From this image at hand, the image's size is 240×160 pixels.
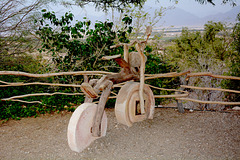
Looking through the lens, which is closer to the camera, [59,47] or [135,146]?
[135,146]

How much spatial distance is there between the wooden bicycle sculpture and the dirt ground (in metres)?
0.37

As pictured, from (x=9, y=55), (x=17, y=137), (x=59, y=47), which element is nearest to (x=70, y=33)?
(x=59, y=47)

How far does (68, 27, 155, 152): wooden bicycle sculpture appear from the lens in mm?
2082

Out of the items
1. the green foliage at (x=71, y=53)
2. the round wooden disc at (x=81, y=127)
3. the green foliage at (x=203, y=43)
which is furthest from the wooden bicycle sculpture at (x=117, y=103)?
the green foliage at (x=203, y=43)

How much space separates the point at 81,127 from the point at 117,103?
0.53m

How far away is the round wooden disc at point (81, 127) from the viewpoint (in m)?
2.04

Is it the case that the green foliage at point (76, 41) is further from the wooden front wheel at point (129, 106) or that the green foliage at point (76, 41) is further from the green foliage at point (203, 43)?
the green foliage at point (203, 43)

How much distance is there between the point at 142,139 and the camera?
9.06 ft

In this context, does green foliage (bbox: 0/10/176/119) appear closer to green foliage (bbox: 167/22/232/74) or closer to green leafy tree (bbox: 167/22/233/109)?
green leafy tree (bbox: 167/22/233/109)

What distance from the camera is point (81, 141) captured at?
2.12 meters

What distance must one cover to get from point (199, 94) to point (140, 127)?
191 centimetres

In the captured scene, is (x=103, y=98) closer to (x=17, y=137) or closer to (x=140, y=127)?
(x=140, y=127)

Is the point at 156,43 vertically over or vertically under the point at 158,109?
over

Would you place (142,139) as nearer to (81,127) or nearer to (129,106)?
(129,106)
